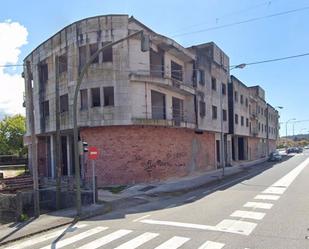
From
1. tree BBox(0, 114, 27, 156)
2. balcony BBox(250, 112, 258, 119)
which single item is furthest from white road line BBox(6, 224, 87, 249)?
tree BBox(0, 114, 27, 156)

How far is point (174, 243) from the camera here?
8688 millimetres

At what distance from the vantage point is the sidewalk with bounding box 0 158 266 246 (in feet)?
36.2

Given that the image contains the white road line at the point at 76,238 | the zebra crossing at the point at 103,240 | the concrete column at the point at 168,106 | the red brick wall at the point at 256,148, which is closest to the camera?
the zebra crossing at the point at 103,240

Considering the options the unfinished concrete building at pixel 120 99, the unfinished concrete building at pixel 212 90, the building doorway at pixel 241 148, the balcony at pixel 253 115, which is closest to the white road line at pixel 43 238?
the unfinished concrete building at pixel 120 99

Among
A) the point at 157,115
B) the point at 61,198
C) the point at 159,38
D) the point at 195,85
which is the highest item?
the point at 159,38

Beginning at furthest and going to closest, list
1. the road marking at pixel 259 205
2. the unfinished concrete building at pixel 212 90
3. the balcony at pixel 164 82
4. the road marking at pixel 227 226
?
the unfinished concrete building at pixel 212 90, the balcony at pixel 164 82, the road marking at pixel 259 205, the road marking at pixel 227 226

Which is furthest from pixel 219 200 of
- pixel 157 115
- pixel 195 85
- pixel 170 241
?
Answer: pixel 195 85

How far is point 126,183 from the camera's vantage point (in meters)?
22.7

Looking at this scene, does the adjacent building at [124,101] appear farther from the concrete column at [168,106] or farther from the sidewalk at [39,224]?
the sidewalk at [39,224]

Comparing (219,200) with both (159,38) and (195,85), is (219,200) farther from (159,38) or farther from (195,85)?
(195,85)

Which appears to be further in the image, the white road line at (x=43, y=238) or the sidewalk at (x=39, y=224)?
the sidewalk at (x=39, y=224)

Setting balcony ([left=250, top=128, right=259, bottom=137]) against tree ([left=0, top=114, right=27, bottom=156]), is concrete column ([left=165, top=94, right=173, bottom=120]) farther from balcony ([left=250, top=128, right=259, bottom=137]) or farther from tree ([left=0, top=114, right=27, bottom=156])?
tree ([left=0, top=114, right=27, bottom=156])

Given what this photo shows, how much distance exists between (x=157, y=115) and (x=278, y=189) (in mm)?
10917

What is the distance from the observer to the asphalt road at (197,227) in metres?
8.70
